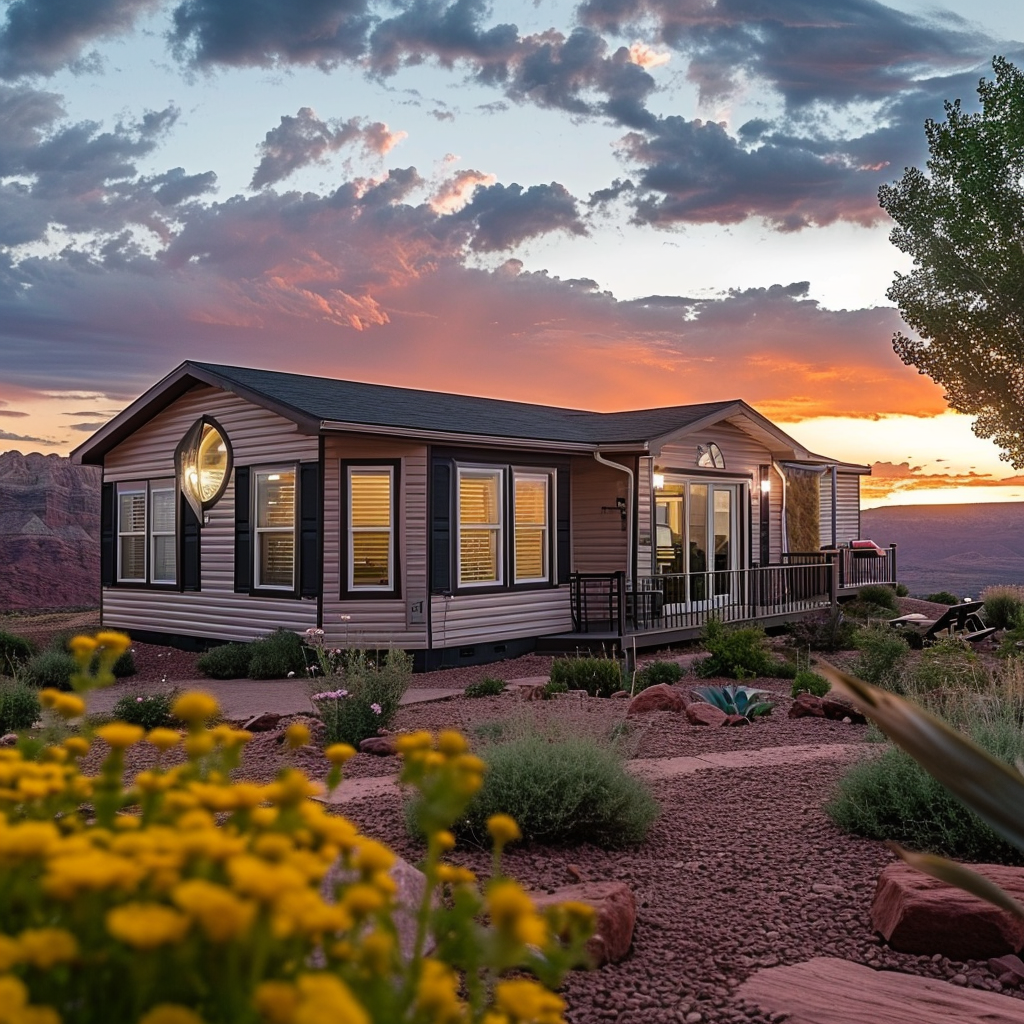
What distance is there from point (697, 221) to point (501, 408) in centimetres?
494

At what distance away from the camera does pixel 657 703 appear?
9094mm

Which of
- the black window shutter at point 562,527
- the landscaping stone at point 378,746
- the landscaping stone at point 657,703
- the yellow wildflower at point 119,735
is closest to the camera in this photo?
the yellow wildflower at point 119,735

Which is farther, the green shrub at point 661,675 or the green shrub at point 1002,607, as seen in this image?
the green shrub at point 1002,607

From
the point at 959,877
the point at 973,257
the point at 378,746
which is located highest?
the point at 973,257

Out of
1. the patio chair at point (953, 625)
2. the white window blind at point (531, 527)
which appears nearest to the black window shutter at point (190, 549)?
the white window blind at point (531, 527)

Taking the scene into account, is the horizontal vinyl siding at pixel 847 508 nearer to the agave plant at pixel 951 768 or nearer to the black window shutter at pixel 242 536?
the black window shutter at pixel 242 536

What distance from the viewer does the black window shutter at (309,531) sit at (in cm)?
1280

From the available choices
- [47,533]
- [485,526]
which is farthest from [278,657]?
[47,533]

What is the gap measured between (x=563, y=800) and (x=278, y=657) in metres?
8.19

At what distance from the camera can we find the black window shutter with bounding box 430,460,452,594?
42.1 feet

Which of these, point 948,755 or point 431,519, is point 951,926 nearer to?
point 948,755

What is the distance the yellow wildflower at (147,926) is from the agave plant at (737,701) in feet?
27.1

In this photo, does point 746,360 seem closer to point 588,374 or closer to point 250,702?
point 588,374

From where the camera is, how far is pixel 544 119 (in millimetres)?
13422
